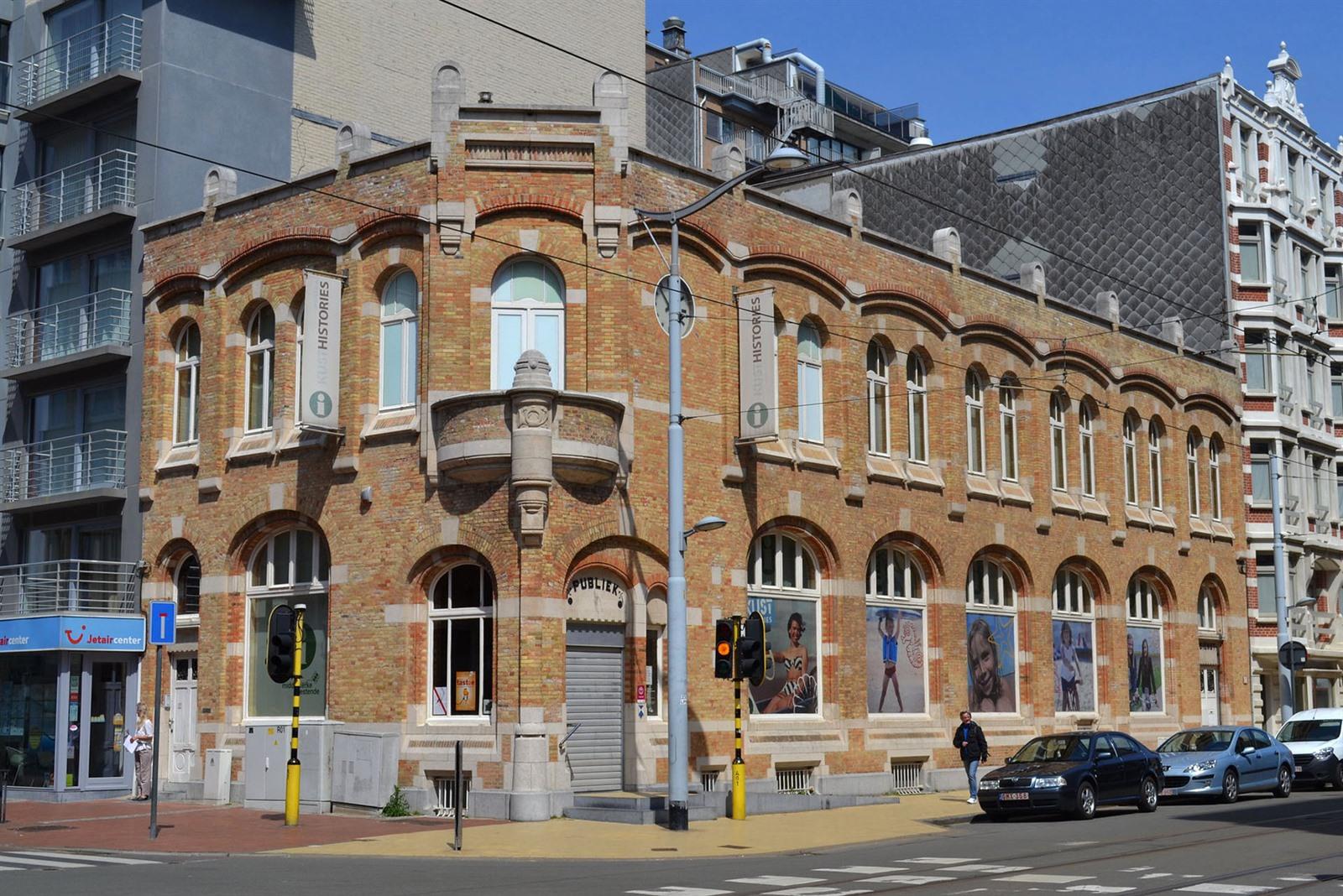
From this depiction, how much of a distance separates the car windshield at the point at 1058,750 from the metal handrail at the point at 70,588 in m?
16.6

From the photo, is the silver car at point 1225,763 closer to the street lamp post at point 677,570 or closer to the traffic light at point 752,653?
the traffic light at point 752,653

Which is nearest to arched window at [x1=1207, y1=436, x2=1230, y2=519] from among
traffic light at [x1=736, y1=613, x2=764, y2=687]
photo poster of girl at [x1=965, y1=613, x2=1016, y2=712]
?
photo poster of girl at [x1=965, y1=613, x2=1016, y2=712]

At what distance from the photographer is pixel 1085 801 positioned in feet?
81.7

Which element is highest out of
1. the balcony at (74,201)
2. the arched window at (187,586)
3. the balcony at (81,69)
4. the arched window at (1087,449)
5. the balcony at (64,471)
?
the balcony at (81,69)

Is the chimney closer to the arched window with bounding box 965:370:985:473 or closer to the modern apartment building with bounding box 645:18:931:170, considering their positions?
the modern apartment building with bounding box 645:18:931:170

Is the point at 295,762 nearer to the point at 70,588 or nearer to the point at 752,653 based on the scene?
the point at 752,653

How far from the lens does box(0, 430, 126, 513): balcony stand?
31484 millimetres

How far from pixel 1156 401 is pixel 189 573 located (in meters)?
24.6

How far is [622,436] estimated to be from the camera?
85.1 feet

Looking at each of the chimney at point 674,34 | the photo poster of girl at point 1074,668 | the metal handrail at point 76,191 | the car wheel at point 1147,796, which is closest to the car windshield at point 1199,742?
the car wheel at point 1147,796

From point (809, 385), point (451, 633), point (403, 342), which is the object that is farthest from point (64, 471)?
point (809, 385)

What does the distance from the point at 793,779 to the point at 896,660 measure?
422 cm

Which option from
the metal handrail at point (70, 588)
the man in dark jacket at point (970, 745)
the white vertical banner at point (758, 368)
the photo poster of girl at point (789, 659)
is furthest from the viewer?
the metal handrail at point (70, 588)

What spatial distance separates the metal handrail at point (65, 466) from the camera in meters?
31.6
